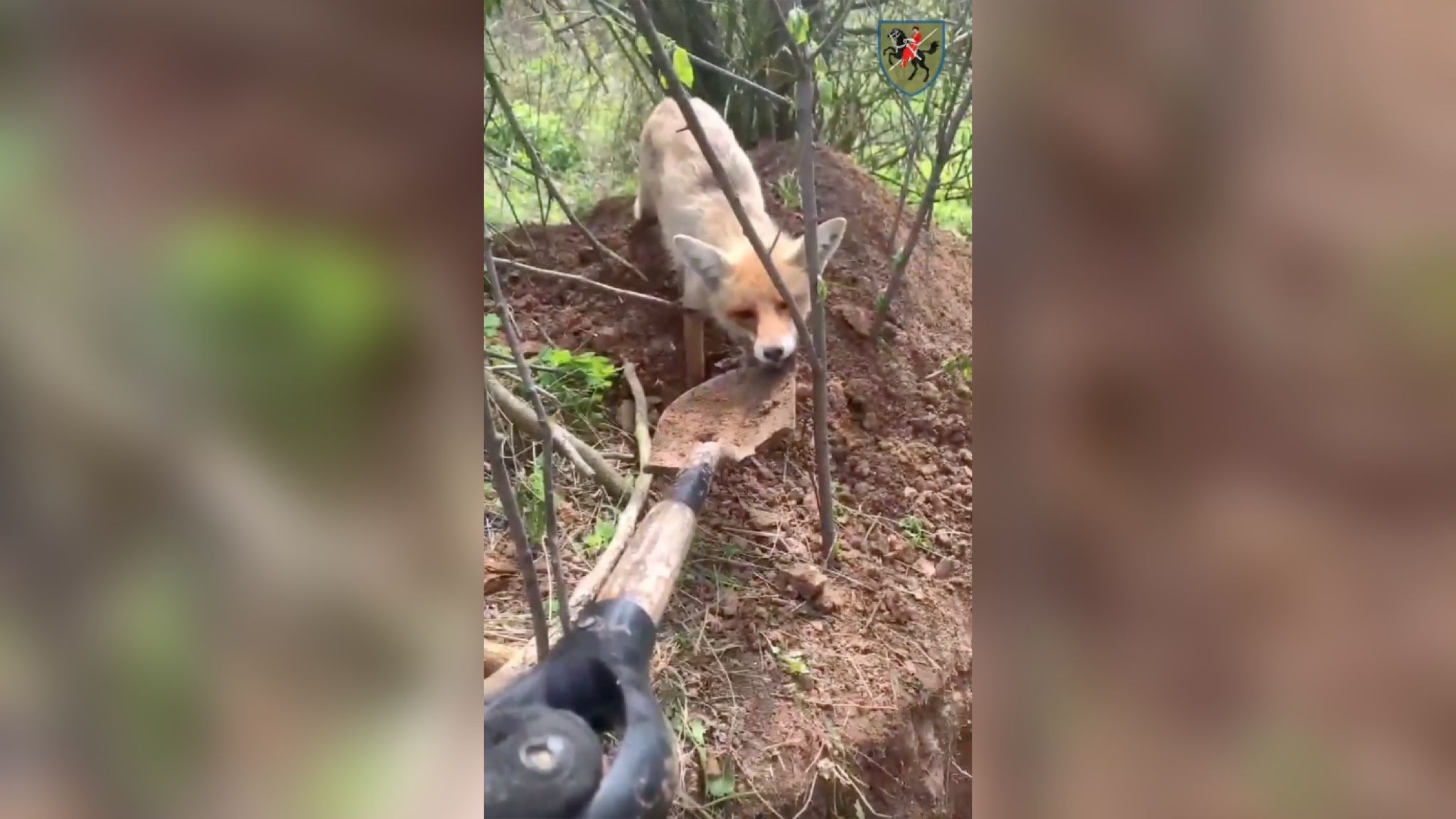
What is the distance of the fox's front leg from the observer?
82cm

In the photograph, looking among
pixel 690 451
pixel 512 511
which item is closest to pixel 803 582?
pixel 690 451

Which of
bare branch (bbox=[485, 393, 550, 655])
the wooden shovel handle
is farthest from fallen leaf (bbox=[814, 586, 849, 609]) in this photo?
bare branch (bbox=[485, 393, 550, 655])

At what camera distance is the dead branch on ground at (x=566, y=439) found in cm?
77

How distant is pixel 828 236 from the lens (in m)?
0.82

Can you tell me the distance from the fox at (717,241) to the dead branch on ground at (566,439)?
11 centimetres

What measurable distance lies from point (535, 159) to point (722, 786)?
537mm

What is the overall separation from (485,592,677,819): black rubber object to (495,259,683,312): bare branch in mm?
254
